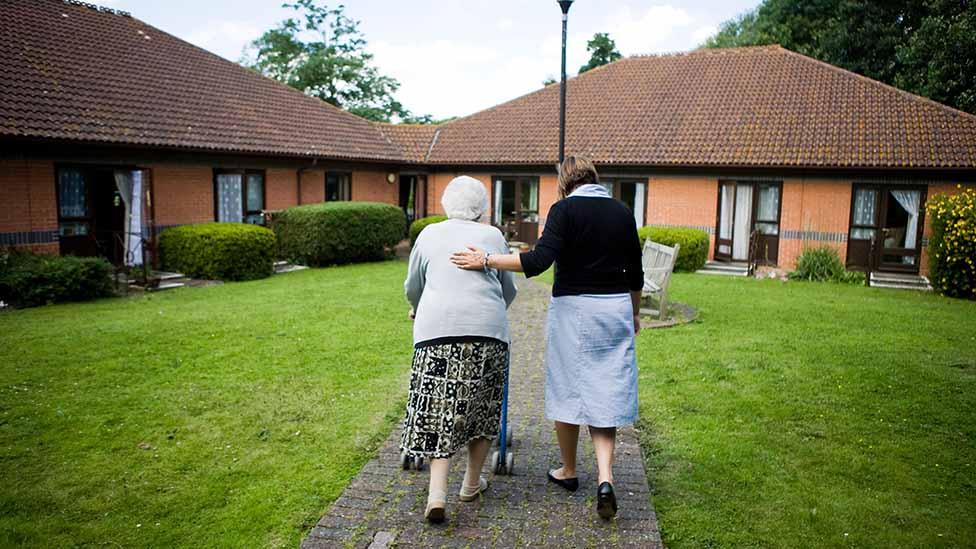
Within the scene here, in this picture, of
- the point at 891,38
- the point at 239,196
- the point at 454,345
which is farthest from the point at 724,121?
the point at 454,345

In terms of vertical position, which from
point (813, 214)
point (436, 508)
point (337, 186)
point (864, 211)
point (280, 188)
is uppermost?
point (337, 186)

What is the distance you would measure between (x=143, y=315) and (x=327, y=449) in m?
6.45

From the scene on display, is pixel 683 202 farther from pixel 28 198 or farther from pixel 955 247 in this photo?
pixel 28 198

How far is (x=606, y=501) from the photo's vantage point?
377 cm

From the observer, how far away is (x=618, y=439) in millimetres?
5246

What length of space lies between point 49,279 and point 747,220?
55.0ft

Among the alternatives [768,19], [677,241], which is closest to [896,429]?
[677,241]

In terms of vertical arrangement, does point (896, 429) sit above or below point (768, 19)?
below

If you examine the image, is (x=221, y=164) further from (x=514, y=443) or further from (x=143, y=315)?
(x=514, y=443)

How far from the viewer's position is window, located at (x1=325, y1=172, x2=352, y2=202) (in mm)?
20859

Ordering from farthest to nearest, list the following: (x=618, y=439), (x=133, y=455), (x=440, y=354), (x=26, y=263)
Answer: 1. (x=26, y=263)
2. (x=618, y=439)
3. (x=133, y=455)
4. (x=440, y=354)

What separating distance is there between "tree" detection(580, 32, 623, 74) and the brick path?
35091 mm

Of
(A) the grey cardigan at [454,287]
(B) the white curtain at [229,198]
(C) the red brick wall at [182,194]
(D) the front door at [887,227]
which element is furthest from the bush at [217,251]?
(D) the front door at [887,227]

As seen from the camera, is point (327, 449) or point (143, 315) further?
point (143, 315)
